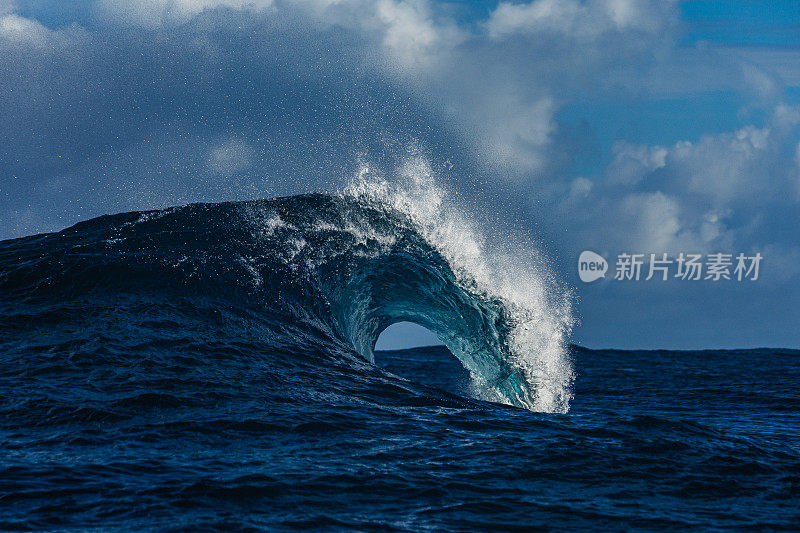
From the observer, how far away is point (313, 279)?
14094mm

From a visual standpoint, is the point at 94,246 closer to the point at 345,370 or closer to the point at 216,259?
the point at 216,259

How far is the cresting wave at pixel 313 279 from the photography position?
12.2m

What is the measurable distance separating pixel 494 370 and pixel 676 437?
25.4 ft

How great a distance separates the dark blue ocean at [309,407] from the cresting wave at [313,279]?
0.18ft

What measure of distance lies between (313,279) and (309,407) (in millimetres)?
5560

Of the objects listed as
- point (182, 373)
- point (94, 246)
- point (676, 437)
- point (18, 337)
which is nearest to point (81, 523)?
point (182, 373)

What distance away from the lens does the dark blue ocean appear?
6.12 meters

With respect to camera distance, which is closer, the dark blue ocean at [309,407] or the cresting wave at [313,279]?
the dark blue ocean at [309,407]

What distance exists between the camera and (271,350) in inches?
429

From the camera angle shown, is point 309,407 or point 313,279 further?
point 313,279

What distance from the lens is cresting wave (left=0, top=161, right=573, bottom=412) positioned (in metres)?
12.2

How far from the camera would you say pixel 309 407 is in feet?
28.9

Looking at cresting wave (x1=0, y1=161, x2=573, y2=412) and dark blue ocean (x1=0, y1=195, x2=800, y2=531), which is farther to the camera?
cresting wave (x1=0, y1=161, x2=573, y2=412)

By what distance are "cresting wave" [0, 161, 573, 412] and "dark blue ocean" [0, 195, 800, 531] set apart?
6 centimetres
